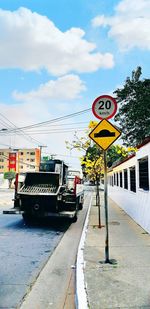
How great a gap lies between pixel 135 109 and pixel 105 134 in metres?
21.5

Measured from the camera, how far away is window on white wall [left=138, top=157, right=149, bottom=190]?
421 inches

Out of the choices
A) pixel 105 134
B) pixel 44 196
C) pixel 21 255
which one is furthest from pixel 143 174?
pixel 21 255

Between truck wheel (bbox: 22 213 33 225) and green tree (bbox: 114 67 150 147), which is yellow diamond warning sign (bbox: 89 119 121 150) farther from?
green tree (bbox: 114 67 150 147)

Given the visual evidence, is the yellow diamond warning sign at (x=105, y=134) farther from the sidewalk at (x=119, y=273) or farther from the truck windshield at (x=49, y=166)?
the truck windshield at (x=49, y=166)

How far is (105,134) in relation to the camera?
21.2 ft

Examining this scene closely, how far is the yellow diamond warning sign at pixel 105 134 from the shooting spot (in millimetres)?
6402

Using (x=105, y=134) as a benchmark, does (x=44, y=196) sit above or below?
below

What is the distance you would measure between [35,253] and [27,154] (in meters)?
107

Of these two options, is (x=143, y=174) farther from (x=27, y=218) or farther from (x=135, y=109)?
(x=135, y=109)

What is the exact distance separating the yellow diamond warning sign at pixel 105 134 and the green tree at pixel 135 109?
20.8 metres

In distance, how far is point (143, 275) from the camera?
523cm

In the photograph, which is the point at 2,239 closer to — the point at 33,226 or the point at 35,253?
the point at 35,253

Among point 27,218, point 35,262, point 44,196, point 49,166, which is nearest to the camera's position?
point 35,262

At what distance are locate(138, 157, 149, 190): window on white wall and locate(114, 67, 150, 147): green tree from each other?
15.5 m
